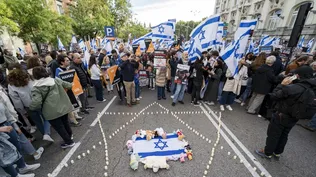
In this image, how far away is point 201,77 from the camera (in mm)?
5750

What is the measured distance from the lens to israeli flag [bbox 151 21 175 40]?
23.6 ft

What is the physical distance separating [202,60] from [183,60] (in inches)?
29.5

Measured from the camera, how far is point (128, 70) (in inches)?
215

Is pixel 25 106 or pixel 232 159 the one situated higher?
pixel 25 106

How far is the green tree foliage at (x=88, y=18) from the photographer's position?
18.1m

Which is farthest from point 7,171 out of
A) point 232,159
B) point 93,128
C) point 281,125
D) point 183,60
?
point 183,60

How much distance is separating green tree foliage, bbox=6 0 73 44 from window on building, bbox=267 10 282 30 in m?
29.4

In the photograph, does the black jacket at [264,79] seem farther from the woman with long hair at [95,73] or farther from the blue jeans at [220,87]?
the woman with long hair at [95,73]

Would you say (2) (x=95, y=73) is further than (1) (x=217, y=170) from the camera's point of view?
Yes

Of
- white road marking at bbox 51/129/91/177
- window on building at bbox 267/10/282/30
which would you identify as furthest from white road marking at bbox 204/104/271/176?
window on building at bbox 267/10/282/30

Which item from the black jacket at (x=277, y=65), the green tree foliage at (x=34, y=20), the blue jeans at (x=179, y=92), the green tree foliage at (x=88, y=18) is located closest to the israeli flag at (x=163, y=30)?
the blue jeans at (x=179, y=92)

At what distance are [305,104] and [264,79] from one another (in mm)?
2763

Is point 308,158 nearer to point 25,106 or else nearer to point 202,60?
point 202,60

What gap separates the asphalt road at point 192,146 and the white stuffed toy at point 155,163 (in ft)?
0.32
